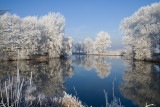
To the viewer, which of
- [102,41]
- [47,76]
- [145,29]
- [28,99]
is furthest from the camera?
[102,41]

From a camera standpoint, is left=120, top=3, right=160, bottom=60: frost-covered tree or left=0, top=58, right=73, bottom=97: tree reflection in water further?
left=120, top=3, right=160, bottom=60: frost-covered tree

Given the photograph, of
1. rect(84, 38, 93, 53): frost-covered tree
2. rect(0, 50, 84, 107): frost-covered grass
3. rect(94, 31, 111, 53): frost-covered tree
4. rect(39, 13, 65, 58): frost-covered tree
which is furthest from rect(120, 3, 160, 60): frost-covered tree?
rect(84, 38, 93, 53): frost-covered tree

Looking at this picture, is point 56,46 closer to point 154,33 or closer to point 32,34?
point 32,34

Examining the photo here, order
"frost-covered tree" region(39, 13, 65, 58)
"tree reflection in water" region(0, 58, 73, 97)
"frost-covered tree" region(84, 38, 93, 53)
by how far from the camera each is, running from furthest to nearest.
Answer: "frost-covered tree" region(84, 38, 93, 53)
"frost-covered tree" region(39, 13, 65, 58)
"tree reflection in water" region(0, 58, 73, 97)

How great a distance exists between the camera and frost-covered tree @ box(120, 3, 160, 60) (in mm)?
22297

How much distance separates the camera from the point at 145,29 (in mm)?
23938

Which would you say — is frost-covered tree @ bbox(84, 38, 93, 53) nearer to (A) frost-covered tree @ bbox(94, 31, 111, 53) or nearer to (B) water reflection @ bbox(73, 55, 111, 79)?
(A) frost-covered tree @ bbox(94, 31, 111, 53)

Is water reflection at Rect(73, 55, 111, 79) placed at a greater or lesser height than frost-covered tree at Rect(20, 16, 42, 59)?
lesser

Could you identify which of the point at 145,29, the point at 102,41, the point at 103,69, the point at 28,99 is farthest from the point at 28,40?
the point at 102,41

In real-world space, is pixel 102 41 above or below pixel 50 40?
above

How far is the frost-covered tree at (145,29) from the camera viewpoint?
878 inches

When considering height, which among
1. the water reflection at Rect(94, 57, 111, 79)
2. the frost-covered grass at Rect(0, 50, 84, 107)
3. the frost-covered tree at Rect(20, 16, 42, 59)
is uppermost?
the frost-covered tree at Rect(20, 16, 42, 59)

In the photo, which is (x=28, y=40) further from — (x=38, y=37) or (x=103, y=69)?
(x=103, y=69)

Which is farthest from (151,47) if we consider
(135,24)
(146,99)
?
(146,99)
